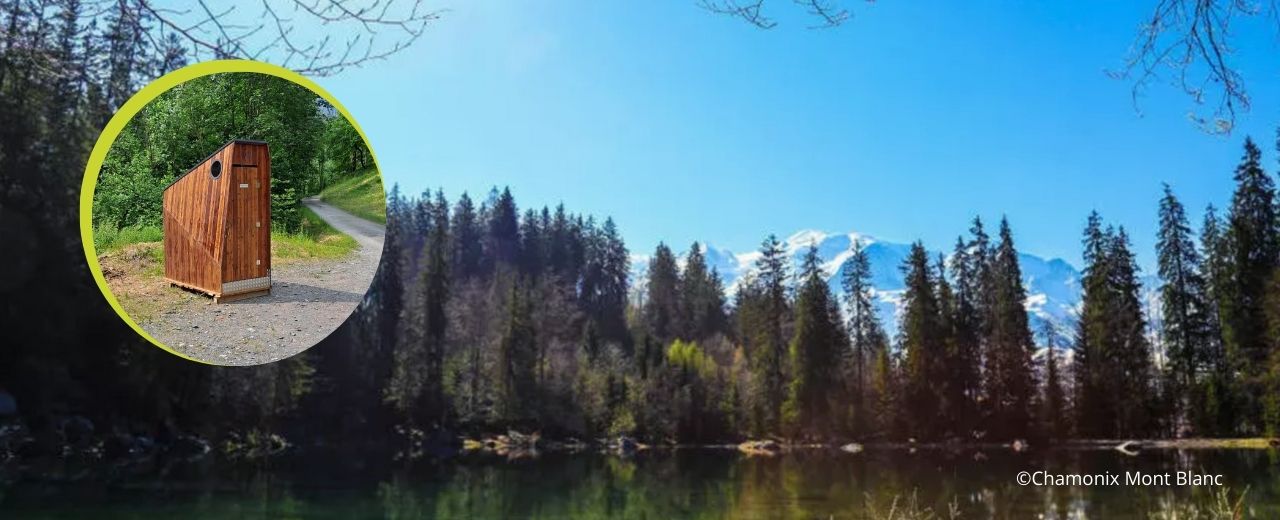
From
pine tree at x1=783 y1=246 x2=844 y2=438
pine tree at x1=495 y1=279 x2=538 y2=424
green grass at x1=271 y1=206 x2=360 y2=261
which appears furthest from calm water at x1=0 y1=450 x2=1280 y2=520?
pine tree at x1=495 y1=279 x2=538 y2=424

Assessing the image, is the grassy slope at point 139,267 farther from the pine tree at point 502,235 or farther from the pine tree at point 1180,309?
the pine tree at point 502,235

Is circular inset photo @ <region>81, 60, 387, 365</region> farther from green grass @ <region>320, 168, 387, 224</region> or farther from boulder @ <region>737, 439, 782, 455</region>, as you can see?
boulder @ <region>737, 439, 782, 455</region>

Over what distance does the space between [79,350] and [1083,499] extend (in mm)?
26832

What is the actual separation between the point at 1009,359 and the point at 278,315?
150 ft

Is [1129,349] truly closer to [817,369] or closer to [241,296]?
[817,369]

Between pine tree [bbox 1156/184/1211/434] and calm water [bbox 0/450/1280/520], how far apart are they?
361 inches

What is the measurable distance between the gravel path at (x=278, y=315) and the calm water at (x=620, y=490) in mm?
11091

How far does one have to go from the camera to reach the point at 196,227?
4.98 ft

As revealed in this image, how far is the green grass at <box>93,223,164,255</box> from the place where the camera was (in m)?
1.53

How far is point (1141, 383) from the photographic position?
40750 millimetres

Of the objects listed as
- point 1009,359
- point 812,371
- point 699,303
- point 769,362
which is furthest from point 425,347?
point 1009,359

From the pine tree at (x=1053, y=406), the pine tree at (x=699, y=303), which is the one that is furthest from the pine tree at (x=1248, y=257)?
the pine tree at (x=699, y=303)

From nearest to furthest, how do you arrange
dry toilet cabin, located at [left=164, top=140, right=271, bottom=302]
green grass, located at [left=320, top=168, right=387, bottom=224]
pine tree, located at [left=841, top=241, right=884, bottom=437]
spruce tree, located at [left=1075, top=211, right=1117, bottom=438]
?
dry toilet cabin, located at [left=164, top=140, right=271, bottom=302] → green grass, located at [left=320, top=168, right=387, bottom=224] → spruce tree, located at [left=1075, top=211, right=1117, bottom=438] → pine tree, located at [left=841, top=241, right=884, bottom=437]

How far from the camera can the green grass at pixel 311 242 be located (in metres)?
1.58
